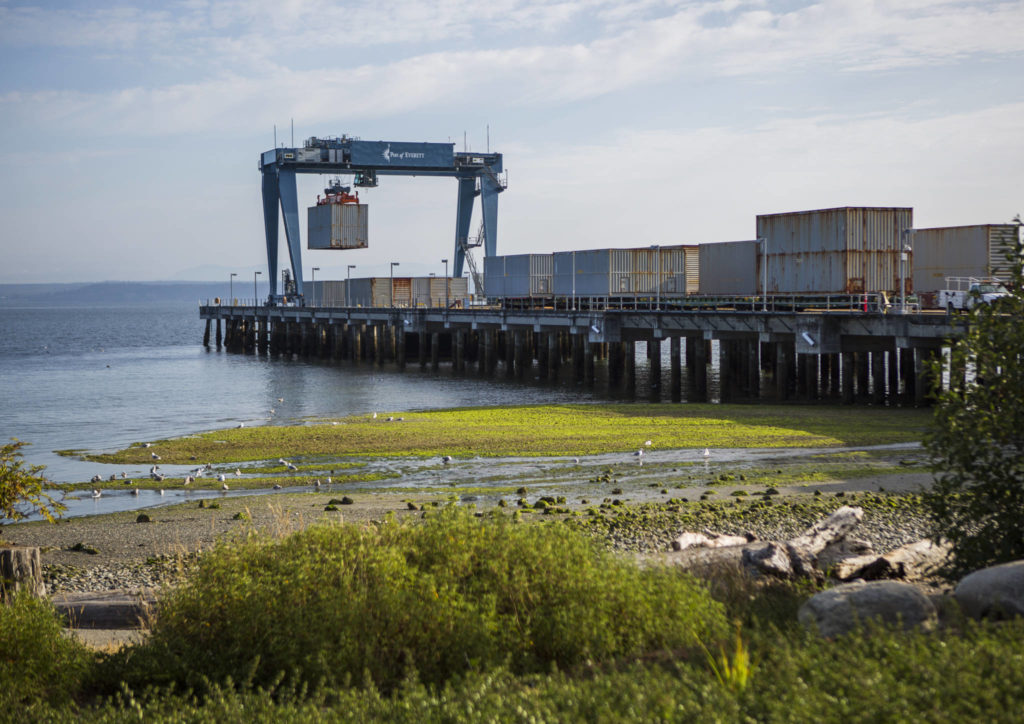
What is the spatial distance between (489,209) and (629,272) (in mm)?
21778

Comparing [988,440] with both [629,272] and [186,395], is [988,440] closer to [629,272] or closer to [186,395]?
[186,395]

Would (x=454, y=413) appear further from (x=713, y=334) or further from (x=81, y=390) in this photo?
(x=81, y=390)

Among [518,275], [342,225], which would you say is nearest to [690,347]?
[518,275]

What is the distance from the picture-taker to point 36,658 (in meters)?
8.38

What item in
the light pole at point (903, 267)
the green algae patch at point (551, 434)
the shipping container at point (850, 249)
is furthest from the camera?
the shipping container at point (850, 249)

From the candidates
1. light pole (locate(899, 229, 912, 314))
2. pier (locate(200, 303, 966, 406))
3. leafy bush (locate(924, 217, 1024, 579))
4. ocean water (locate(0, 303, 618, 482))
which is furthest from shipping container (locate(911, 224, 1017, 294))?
leafy bush (locate(924, 217, 1024, 579))

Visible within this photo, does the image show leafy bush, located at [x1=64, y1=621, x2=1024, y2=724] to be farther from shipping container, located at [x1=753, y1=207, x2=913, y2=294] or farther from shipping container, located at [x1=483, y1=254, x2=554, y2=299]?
shipping container, located at [x1=483, y1=254, x2=554, y2=299]

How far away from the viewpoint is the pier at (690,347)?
1425 inches

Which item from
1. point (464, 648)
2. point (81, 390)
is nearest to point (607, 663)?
point (464, 648)

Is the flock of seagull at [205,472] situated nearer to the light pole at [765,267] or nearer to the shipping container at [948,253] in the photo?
the light pole at [765,267]

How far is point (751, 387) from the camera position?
41.2 meters

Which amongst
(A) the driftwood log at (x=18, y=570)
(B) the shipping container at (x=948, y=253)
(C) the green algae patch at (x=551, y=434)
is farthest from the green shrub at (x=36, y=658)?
(B) the shipping container at (x=948, y=253)

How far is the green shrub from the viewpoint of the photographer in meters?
8.05

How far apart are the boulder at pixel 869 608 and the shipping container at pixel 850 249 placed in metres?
33.0
